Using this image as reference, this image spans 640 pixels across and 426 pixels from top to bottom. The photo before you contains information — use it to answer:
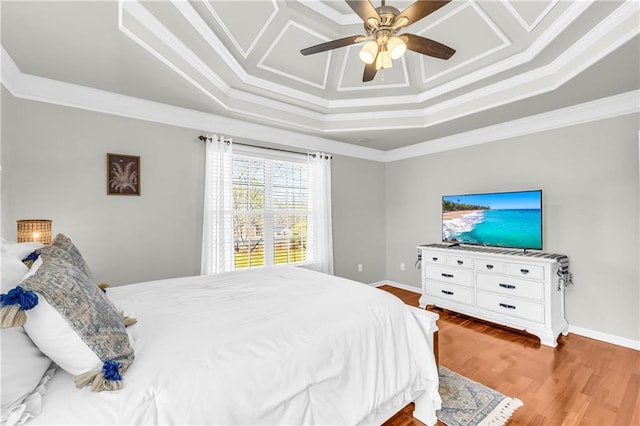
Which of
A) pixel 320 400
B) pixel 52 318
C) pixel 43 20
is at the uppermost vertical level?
pixel 43 20

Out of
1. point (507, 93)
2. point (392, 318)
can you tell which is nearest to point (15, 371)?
point (392, 318)

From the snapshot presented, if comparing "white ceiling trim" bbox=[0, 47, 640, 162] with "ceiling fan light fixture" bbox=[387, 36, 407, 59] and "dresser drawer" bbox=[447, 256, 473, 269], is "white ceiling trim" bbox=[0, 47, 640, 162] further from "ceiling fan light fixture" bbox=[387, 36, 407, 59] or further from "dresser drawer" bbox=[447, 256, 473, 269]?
"ceiling fan light fixture" bbox=[387, 36, 407, 59]

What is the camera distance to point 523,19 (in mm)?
2191

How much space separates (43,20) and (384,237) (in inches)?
186

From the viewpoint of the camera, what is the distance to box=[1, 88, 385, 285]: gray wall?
242 cm

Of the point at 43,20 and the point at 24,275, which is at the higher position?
the point at 43,20

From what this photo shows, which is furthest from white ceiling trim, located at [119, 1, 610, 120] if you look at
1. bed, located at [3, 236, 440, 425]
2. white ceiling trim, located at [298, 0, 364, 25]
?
bed, located at [3, 236, 440, 425]

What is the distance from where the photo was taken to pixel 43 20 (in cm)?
180

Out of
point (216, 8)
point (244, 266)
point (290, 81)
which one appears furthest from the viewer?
point (244, 266)

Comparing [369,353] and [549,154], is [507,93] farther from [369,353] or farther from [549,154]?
[369,353]

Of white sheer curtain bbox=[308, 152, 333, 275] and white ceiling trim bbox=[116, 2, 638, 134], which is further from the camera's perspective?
white sheer curtain bbox=[308, 152, 333, 275]

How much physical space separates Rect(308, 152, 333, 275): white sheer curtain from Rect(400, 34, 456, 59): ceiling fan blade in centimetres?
224

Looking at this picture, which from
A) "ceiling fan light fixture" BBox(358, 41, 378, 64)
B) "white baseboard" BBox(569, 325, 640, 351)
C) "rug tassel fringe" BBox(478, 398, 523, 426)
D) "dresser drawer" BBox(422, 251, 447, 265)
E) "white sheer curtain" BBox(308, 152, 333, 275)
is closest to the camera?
"rug tassel fringe" BBox(478, 398, 523, 426)

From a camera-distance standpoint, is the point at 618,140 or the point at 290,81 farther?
the point at 290,81
